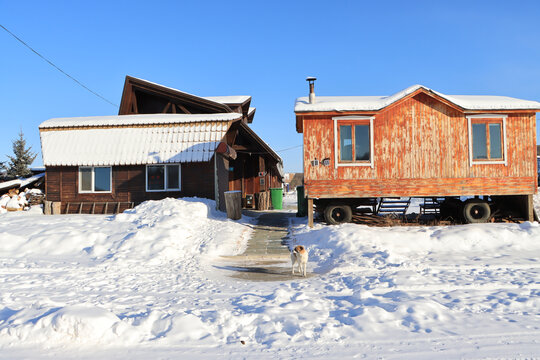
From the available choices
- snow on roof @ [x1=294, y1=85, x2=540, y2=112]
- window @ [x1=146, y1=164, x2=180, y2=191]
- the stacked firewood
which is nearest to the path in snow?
snow on roof @ [x1=294, y1=85, x2=540, y2=112]

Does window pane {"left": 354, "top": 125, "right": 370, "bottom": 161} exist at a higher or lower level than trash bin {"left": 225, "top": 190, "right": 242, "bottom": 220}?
higher

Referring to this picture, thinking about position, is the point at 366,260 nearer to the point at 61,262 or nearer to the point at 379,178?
the point at 379,178

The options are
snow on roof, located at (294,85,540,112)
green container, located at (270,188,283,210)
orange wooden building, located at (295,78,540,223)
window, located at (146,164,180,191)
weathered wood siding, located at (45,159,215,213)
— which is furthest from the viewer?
green container, located at (270,188,283,210)

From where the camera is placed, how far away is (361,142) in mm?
13789

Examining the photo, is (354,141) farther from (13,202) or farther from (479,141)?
(13,202)

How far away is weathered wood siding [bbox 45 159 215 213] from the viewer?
54.8ft

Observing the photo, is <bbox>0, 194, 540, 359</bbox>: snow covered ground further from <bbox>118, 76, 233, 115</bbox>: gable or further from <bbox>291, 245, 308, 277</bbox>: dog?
<bbox>118, 76, 233, 115</bbox>: gable

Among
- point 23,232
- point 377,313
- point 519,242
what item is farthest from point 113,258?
point 519,242

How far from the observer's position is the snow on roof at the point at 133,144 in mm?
16578

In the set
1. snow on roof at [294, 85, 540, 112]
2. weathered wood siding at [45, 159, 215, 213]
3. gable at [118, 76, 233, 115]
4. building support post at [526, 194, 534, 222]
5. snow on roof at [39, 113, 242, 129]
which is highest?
gable at [118, 76, 233, 115]

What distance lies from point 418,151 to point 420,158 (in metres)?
0.26

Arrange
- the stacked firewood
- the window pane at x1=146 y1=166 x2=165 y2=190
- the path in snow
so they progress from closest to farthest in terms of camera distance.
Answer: the path in snow → the window pane at x1=146 y1=166 x2=165 y2=190 → the stacked firewood

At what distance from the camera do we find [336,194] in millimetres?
13711

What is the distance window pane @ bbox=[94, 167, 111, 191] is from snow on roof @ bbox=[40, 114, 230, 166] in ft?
2.13
